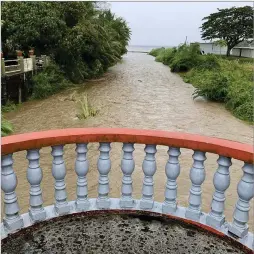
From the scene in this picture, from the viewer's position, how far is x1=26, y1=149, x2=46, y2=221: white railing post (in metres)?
1.86

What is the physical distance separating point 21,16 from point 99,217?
14495 mm

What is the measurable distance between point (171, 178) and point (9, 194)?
3.27 feet

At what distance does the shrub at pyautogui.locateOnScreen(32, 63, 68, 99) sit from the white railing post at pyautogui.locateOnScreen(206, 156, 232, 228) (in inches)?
517

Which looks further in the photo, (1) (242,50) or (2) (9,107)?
(1) (242,50)

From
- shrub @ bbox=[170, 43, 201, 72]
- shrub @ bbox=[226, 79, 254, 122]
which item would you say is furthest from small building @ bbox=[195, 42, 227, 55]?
shrub @ bbox=[226, 79, 254, 122]

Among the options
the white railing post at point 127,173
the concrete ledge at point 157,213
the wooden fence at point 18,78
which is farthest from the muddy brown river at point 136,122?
the white railing post at point 127,173

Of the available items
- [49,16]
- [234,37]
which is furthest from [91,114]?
[234,37]

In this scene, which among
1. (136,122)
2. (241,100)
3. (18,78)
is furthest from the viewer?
(18,78)

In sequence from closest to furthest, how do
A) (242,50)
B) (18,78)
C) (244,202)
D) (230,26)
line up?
1. (244,202)
2. (18,78)
3. (230,26)
4. (242,50)

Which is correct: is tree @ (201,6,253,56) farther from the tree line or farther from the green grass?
the green grass

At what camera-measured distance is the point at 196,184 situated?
6.47 feet

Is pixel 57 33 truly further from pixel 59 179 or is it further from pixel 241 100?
pixel 59 179

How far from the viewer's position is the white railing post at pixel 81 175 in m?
1.98

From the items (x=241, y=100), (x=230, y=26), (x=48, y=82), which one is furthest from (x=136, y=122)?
(x=230, y=26)
